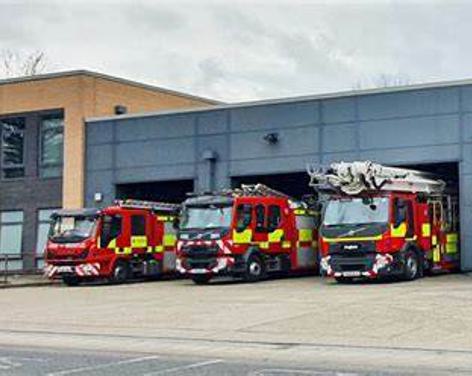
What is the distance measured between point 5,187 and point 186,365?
30449 mm

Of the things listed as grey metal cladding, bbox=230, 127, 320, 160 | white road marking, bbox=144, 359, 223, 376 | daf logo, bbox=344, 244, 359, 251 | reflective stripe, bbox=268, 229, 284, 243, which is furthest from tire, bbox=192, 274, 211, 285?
white road marking, bbox=144, 359, 223, 376

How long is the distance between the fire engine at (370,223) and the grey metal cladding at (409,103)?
187 inches

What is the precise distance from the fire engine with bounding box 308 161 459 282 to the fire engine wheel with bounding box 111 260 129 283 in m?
7.45

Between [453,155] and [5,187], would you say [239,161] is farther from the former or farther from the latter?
[5,187]

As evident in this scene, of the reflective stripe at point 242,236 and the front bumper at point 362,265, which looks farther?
the reflective stripe at point 242,236

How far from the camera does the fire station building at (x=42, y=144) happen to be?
1526 inches

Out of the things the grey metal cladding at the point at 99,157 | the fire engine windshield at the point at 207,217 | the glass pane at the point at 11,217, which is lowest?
the fire engine windshield at the point at 207,217

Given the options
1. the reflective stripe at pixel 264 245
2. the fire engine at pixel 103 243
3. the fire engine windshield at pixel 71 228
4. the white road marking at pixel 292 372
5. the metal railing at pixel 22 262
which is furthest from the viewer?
the metal railing at pixel 22 262

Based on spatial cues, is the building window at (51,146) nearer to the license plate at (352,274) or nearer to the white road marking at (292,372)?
the license plate at (352,274)

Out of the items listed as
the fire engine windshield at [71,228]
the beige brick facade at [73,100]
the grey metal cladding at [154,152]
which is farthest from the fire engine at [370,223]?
the beige brick facade at [73,100]

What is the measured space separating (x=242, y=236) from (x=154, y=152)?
9785mm

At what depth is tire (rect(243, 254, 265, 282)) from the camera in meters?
28.3

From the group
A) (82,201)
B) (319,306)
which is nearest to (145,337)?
(319,306)

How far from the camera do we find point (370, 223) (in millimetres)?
26031
